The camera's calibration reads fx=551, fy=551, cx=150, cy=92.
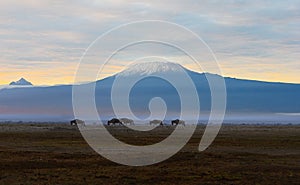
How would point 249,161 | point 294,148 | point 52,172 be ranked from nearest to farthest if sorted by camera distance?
point 52,172 < point 249,161 < point 294,148

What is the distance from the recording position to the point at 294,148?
44.5 m

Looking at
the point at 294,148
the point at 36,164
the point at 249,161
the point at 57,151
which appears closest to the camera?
the point at 36,164

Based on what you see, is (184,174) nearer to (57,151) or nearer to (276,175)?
(276,175)

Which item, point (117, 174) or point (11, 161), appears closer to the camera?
point (117, 174)

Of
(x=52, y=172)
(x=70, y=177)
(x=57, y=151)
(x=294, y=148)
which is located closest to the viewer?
(x=70, y=177)

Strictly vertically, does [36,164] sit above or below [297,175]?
above

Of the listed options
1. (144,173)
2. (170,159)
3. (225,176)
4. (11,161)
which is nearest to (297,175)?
(225,176)

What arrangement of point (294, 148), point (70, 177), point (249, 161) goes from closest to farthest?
point (70, 177), point (249, 161), point (294, 148)

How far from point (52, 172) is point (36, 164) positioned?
12.2ft

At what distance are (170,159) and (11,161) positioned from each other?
9.62 metres

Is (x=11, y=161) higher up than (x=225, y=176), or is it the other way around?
(x=11, y=161)

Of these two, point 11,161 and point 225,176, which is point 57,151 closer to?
point 11,161

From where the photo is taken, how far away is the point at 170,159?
34344mm

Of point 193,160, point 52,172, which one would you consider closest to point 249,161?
point 193,160
